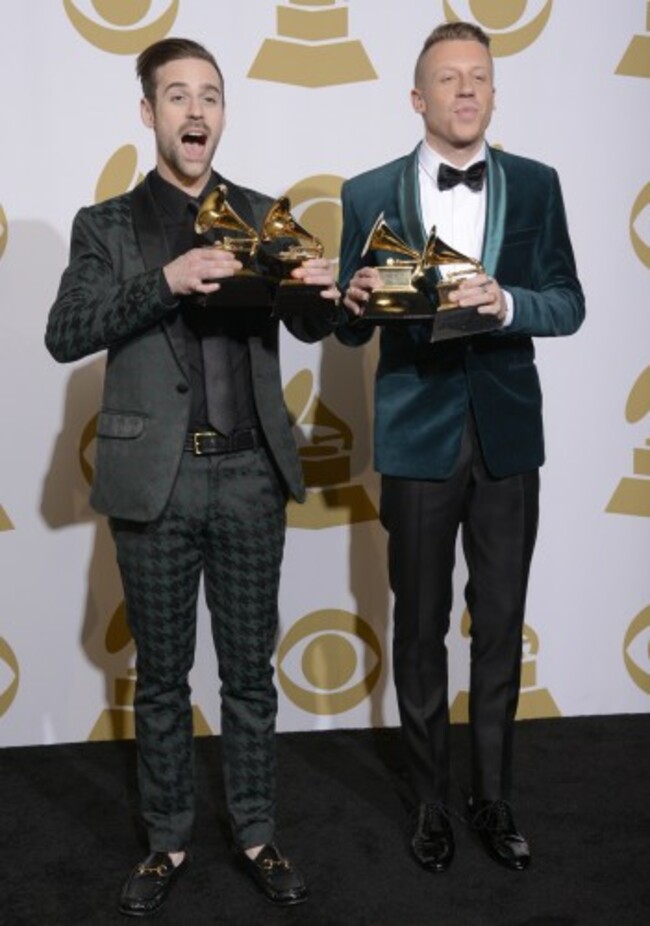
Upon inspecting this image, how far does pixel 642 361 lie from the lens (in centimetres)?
390

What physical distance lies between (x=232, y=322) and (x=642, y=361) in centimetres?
170

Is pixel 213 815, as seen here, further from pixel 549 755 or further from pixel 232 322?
pixel 232 322

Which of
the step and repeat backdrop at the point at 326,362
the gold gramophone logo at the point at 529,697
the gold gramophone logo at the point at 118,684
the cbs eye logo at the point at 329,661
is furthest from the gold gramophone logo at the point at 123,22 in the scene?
the gold gramophone logo at the point at 529,697

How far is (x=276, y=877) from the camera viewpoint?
2773 millimetres

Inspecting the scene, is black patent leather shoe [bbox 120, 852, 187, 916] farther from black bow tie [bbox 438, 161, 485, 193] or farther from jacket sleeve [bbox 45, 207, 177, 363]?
black bow tie [bbox 438, 161, 485, 193]

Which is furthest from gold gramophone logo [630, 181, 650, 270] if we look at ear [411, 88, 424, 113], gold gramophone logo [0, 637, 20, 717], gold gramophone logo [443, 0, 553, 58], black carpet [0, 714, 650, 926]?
gold gramophone logo [0, 637, 20, 717]

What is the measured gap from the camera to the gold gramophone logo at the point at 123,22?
3533 millimetres

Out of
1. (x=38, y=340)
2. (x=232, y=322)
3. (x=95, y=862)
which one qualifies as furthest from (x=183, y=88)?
(x=95, y=862)

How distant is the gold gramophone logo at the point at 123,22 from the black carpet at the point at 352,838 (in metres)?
2.05

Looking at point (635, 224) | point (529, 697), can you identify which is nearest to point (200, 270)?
point (635, 224)

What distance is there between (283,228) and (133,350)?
0.40 metres

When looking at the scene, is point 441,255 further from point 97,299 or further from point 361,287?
point 97,299

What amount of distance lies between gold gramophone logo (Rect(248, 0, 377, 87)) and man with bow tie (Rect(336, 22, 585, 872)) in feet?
2.78

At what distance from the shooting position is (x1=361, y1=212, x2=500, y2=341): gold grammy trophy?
2600 millimetres
